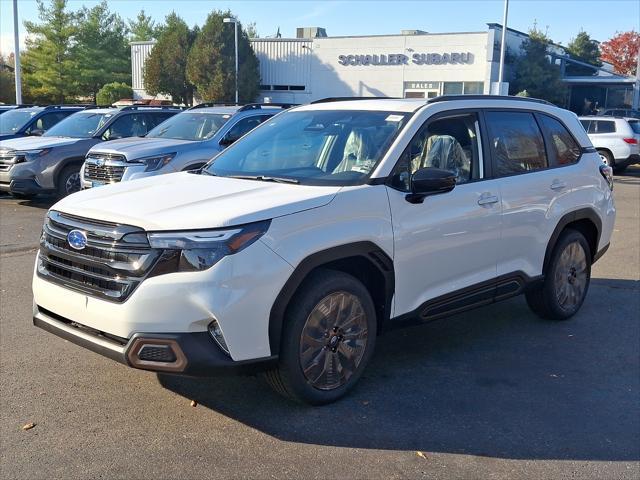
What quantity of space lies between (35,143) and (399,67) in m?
30.3

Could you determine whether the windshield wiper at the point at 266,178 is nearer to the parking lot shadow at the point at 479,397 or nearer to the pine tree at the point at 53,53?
the parking lot shadow at the point at 479,397

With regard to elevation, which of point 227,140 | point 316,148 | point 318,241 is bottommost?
point 318,241

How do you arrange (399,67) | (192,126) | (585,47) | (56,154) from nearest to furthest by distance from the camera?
(192,126)
(56,154)
(399,67)
(585,47)

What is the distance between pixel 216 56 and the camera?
4325cm

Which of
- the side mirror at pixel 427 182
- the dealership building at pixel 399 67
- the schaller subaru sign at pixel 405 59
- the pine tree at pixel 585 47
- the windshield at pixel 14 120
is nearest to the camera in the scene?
the side mirror at pixel 427 182

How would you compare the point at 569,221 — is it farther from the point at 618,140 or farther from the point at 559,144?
the point at 618,140

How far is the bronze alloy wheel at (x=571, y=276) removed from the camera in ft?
19.8

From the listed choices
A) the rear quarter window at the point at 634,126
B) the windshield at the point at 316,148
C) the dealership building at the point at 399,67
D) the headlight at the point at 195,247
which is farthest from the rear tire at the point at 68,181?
the dealership building at the point at 399,67

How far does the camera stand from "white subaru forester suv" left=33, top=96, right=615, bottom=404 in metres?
3.62

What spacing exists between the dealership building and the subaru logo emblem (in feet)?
107

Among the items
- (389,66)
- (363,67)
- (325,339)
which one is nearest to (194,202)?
(325,339)

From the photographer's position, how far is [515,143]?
558cm

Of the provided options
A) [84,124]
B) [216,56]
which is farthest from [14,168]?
[216,56]

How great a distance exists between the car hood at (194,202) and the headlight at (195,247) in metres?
0.05
